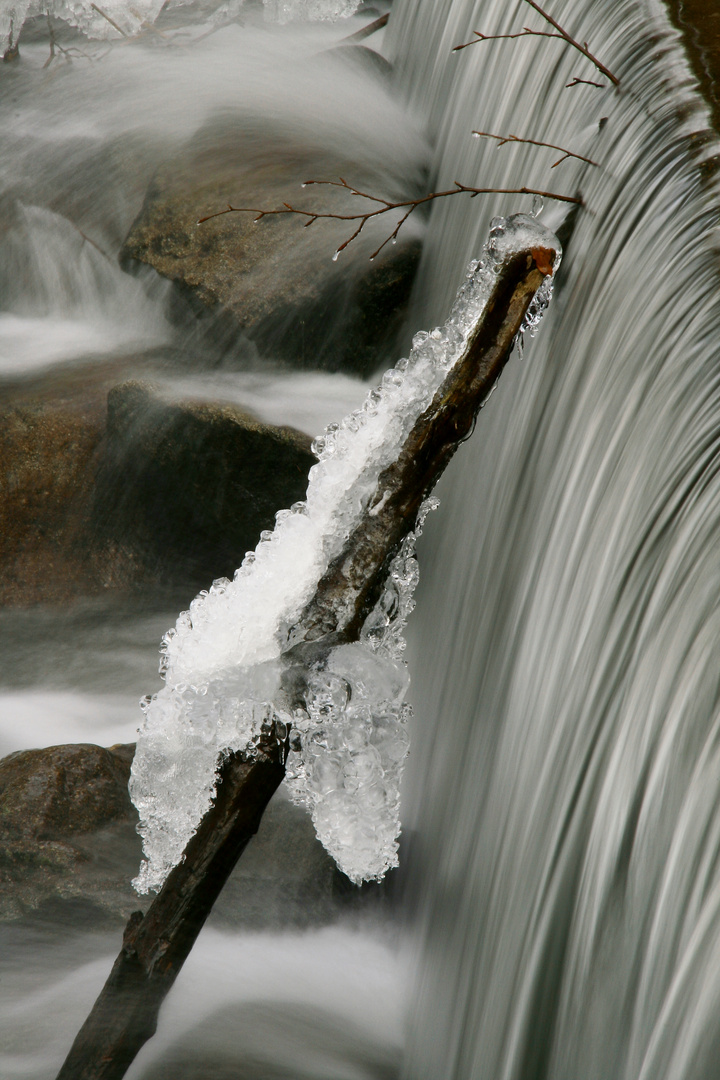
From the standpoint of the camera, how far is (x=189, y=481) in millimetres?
4012

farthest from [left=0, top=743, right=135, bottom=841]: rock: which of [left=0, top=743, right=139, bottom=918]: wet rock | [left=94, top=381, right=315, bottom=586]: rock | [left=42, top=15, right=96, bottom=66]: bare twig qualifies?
[left=42, top=15, right=96, bottom=66]: bare twig

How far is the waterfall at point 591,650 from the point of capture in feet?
4.22

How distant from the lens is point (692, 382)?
5.42ft

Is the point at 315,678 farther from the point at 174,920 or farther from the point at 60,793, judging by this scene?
the point at 60,793

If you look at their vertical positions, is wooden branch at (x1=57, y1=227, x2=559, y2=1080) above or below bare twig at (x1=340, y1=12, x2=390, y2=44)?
below

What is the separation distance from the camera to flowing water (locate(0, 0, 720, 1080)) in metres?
1.32

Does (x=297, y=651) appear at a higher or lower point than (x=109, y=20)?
lower

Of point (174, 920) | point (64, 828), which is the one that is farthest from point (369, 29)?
point (174, 920)

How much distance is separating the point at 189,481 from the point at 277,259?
1279 mm

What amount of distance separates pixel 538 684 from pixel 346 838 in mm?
689

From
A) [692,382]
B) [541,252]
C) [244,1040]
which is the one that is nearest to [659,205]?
[541,252]

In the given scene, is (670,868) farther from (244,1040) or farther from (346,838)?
(244,1040)

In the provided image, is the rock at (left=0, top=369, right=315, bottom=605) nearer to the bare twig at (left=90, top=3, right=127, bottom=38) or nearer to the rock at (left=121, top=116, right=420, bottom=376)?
the rock at (left=121, top=116, right=420, bottom=376)

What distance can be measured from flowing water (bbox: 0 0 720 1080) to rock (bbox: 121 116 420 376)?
65cm
